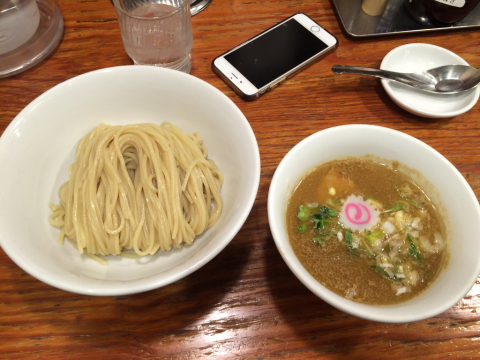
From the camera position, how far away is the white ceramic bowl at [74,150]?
3.70 ft

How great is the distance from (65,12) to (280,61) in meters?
1.58

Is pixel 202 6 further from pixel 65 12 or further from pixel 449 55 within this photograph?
pixel 449 55

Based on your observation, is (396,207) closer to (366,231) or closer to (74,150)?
(366,231)

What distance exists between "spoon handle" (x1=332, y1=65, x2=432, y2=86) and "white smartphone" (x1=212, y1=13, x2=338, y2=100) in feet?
0.84

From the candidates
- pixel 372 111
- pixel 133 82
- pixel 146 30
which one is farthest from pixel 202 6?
pixel 372 111

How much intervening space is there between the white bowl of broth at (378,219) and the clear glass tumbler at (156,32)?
1.04 m

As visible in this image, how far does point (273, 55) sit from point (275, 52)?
0.03m

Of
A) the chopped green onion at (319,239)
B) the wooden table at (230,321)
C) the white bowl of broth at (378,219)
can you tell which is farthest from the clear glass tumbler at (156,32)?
the chopped green onion at (319,239)

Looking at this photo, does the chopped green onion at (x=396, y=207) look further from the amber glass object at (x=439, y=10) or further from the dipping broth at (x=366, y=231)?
the amber glass object at (x=439, y=10)

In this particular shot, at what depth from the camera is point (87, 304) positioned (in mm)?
1387

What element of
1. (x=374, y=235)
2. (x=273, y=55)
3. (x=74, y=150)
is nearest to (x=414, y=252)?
(x=374, y=235)

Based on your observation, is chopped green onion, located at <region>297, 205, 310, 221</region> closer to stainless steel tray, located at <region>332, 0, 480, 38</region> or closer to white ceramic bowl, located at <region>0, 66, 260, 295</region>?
white ceramic bowl, located at <region>0, 66, 260, 295</region>

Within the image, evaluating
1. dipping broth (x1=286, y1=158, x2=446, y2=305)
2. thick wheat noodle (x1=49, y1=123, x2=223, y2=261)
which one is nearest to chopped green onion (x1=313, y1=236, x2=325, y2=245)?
dipping broth (x1=286, y1=158, x2=446, y2=305)

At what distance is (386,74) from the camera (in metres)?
1.95
